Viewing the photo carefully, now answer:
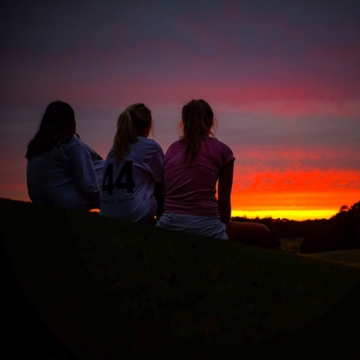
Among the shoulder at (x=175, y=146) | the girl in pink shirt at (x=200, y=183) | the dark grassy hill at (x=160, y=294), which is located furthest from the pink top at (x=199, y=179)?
the dark grassy hill at (x=160, y=294)

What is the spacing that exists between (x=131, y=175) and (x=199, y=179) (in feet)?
3.21

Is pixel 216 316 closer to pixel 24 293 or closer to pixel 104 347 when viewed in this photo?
pixel 104 347

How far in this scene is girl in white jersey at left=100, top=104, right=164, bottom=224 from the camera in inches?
248

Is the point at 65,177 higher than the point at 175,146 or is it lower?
lower

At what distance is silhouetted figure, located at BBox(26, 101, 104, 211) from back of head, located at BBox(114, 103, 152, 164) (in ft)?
2.13

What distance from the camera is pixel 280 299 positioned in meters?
4.84

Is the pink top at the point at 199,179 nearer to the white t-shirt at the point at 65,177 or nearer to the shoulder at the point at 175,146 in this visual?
the shoulder at the point at 175,146

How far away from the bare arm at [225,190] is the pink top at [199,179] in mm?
88

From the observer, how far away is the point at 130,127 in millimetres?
6578

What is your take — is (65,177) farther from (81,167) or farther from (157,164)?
(157,164)

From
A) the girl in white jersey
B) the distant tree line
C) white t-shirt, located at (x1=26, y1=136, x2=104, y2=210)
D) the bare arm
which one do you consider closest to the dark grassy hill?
the girl in white jersey

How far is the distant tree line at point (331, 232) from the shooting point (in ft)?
42.1

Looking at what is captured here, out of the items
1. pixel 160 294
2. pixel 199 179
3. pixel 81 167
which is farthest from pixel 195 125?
pixel 160 294

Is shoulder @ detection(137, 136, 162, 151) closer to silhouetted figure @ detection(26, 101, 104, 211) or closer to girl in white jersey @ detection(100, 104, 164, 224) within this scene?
girl in white jersey @ detection(100, 104, 164, 224)
